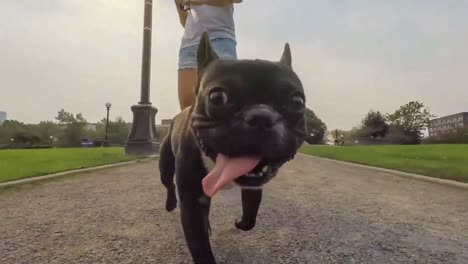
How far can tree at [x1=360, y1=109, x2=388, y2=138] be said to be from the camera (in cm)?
7906

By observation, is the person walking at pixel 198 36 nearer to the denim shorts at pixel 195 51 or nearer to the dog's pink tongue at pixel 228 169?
the denim shorts at pixel 195 51

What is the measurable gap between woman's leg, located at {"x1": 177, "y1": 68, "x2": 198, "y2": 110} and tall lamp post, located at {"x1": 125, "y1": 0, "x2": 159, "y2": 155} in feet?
38.8

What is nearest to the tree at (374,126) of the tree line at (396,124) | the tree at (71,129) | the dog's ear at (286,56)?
the tree line at (396,124)

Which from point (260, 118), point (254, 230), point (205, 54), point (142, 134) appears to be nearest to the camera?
point (260, 118)

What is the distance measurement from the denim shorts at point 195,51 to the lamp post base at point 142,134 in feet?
38.8

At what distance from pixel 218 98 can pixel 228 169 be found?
0.34 metres

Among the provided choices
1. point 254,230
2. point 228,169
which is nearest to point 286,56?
point 228,169

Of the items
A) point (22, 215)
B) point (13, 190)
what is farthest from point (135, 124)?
point (22, 215)

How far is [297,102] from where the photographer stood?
6.12 ft

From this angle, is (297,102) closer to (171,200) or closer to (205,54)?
(205,54)

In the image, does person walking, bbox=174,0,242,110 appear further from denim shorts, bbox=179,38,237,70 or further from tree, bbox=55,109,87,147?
→ tree, bbox=55,109,87,147

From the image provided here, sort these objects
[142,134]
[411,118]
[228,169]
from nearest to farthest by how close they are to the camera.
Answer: [228,169]
[142,134]
[411,118]

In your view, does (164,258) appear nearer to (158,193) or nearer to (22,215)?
(22,215)

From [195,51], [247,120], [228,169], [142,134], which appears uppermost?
[195,51]
